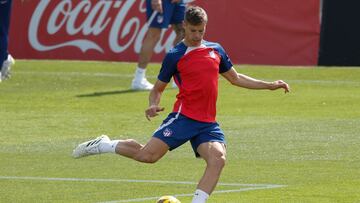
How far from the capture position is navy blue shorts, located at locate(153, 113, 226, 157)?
1044cm

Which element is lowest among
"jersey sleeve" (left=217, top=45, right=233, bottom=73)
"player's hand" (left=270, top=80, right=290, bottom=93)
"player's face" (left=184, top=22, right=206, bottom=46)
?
"player's hand" (left=270, top=80, right=290, bottom=93)

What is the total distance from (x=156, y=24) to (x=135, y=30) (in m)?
5.49

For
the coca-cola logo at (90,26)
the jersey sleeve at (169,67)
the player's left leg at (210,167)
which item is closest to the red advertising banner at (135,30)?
the coca-cola logo at (90,26)

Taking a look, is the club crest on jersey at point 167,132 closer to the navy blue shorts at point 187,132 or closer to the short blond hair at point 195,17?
the navy blue shorts at point 187,132

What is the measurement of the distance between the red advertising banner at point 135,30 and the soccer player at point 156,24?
4728 mm

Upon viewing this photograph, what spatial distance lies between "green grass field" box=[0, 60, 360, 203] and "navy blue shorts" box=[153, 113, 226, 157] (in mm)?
699

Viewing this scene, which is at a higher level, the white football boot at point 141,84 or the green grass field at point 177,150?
the green grass field at point 177,150

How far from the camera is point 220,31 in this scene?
83.4 feet

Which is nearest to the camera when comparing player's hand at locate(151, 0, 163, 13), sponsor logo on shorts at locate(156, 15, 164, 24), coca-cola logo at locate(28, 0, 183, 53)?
player's hand at locate(151, 0, 163, 13)

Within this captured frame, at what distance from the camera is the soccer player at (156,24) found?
66.6ft

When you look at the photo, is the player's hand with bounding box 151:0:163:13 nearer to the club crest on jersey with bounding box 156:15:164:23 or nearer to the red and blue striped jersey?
the club crest on jersey with bounding box 156:15:164:23

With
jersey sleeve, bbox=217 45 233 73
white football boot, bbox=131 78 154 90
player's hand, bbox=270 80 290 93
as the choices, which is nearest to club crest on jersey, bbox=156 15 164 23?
white football boot, bbox=131 78 154 90

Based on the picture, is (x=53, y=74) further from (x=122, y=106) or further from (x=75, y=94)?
(x=122, y=106)

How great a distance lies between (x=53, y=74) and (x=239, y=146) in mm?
9350
